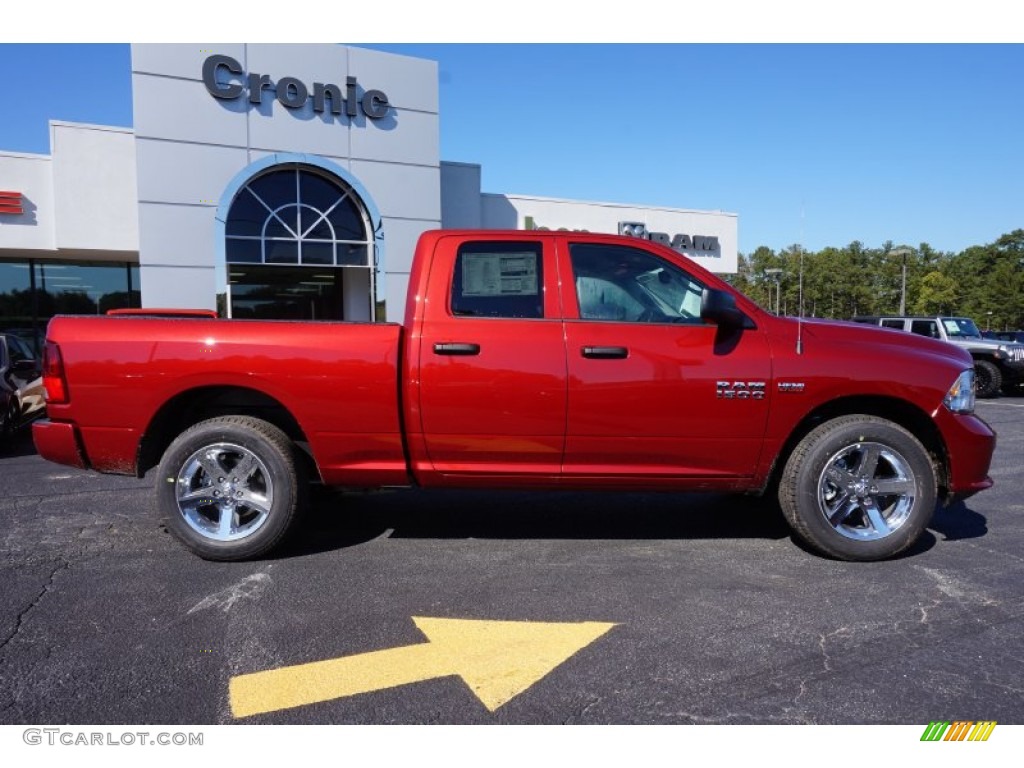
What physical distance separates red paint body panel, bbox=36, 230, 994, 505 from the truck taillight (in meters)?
0.04

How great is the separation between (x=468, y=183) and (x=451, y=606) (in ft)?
52.4

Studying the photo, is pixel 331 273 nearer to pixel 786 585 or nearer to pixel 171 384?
pixel 171 384

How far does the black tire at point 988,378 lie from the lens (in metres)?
15.3

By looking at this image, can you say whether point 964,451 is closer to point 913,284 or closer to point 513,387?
point 513,387

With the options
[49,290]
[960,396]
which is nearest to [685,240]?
[49,290]

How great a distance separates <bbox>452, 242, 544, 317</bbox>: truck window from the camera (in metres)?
4.06

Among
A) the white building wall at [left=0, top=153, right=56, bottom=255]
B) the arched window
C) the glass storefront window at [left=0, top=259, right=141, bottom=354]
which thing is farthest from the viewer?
the glass storefront window at [left=0, top=259, right=141, bottom=354]

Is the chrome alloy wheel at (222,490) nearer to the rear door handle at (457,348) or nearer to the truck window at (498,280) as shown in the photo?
the rear door handle at (457,348)

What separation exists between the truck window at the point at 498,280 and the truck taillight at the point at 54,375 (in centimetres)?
229

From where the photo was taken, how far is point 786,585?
3.71 meters

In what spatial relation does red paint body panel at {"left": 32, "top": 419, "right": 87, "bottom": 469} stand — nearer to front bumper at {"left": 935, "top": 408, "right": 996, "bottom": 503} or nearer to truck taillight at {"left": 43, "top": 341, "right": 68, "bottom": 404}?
truck taillight at {"left": 43, "top": 341, "right": 68, "bottom": 404}

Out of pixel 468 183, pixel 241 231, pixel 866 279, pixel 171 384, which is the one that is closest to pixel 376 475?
pixel 171 384

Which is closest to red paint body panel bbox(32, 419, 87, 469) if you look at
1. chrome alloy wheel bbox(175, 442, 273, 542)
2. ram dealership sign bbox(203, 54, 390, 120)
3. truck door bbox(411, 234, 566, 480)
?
chrome alloy wheel bbox(175, 442, 273, 542)

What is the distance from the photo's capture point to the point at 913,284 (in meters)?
72.2
